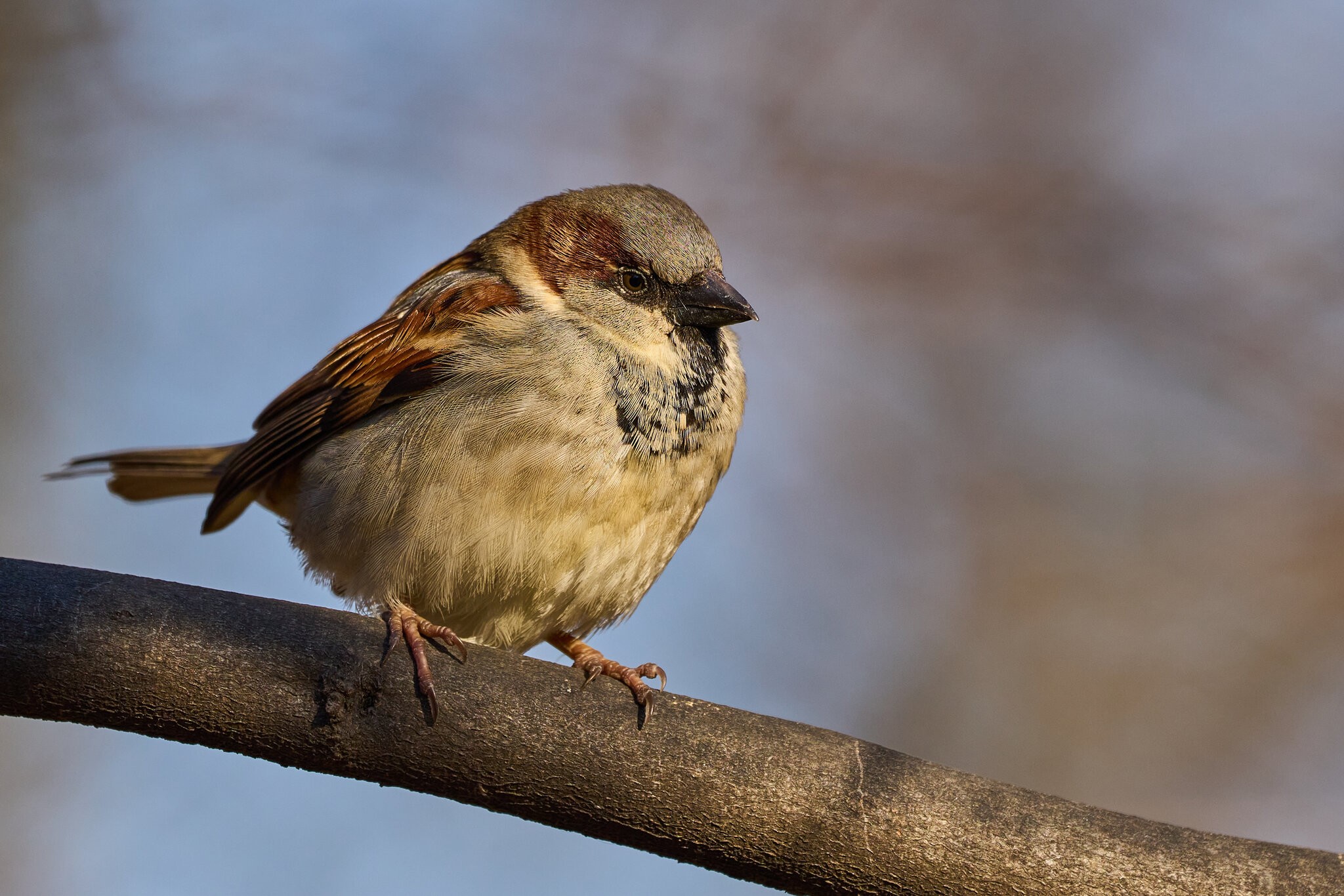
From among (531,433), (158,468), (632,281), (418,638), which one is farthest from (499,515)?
(158,468)

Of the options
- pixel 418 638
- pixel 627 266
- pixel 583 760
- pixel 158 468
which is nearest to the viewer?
pixel 583 760

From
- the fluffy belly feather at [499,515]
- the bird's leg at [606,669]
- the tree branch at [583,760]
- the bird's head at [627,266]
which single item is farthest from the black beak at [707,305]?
the tree branch at [583,760]

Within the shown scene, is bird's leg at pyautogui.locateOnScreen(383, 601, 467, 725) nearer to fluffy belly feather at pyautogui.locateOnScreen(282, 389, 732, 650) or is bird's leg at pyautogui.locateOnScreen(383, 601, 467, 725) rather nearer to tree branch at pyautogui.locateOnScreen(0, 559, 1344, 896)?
tree branch at pyautogui.locateOnScreen(0, 559, 1344, 896)

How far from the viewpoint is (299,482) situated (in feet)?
12.6

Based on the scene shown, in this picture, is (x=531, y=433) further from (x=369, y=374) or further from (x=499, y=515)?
(x=369, y=374)

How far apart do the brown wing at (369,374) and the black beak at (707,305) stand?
47 cm

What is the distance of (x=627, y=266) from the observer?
3.76 metres

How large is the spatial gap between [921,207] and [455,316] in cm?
234

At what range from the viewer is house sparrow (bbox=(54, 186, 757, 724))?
3.30 m

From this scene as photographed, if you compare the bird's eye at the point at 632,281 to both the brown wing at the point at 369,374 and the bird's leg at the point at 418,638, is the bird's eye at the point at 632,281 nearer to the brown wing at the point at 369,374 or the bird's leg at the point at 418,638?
the brown wing at the point at 369,374

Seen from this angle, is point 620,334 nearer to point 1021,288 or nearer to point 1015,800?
point 1015,800

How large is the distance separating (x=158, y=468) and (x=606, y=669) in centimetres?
230

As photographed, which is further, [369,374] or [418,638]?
[369,374]

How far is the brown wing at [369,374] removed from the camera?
363 cm
